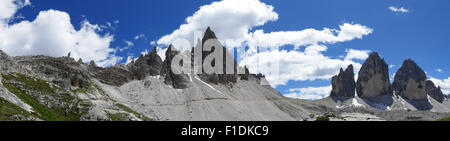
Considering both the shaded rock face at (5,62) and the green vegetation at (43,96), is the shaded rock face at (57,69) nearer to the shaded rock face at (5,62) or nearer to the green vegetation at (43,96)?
the shaded rock face at (5,62)

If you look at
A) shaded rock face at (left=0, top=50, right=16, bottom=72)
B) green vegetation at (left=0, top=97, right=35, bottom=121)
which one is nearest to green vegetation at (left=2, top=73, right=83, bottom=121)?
shaded rock face at (left=0, top=50, right=16, bottom=72)

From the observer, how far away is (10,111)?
65312 millimetres

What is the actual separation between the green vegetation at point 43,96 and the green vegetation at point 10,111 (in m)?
12.8

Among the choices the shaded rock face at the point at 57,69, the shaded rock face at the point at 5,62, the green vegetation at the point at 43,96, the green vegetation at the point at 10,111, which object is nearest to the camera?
the green vegetation at the point at 10,111

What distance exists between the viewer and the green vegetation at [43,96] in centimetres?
8638

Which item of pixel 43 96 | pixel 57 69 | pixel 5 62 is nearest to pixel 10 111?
pixel 43 96

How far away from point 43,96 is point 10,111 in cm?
3118

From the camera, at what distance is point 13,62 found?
106 meters

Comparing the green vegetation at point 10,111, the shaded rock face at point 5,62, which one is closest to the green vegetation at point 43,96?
the shaded rock face at point 5,62
